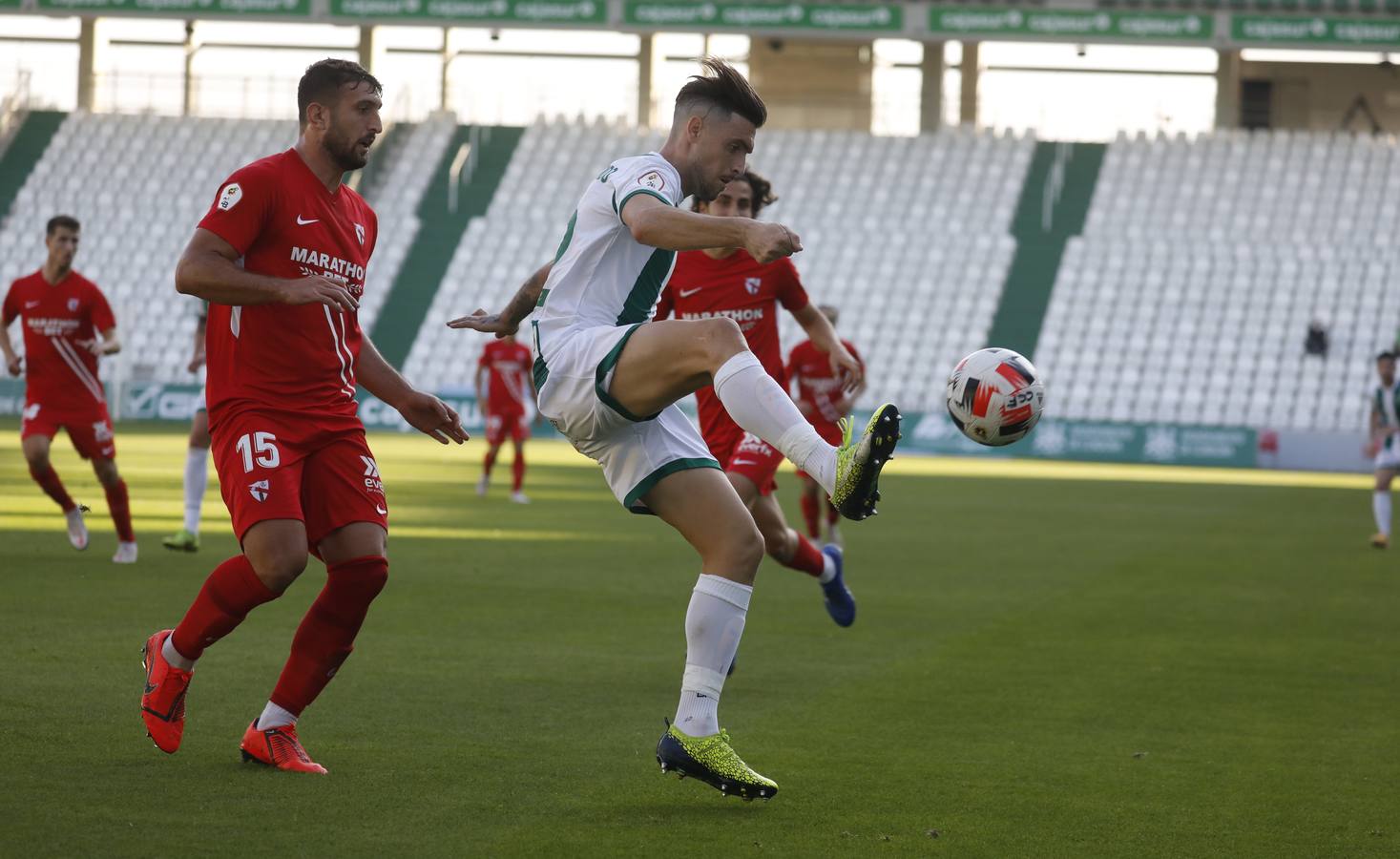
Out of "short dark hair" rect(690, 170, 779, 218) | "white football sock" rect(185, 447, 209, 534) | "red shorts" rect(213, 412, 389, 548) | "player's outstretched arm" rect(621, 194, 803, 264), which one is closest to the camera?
"player's outstretched arm" rect(621, 194, 803, 264)

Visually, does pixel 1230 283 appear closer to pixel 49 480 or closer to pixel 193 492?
pixel 193 492

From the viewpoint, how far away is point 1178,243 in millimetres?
37812

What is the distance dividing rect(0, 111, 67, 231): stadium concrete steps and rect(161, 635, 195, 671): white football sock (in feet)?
126

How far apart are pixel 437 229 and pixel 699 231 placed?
117ft

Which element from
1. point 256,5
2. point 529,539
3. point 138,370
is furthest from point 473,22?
point 529,539

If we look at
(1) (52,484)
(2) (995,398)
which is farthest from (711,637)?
(1) (52,484)

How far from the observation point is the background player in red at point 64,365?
1098 centimetres

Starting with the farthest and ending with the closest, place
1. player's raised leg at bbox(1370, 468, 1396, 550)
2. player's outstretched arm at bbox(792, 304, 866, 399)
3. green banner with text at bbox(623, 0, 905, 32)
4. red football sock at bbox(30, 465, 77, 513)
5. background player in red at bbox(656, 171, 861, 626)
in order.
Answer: green banner with text at bbox(623, 0, 905, 32)
player's raised leg at bbox(1370, 468, 1396, 550)
red football sock at bbox(30, 465, 77, 513)
background player in red at bbox(656, 171, 861, 626)
player's outstretched arm at bbox(792, 304, 866, 399)

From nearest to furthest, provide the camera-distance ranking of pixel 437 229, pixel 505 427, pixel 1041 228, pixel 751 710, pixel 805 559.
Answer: pixel 751 710, pixel 805 559, pixel 505 427, pixel 1041 228, pixel 437 229

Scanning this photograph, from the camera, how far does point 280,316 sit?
532cm

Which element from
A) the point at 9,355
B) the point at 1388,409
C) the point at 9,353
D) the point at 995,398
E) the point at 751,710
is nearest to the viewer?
the point at 995,398

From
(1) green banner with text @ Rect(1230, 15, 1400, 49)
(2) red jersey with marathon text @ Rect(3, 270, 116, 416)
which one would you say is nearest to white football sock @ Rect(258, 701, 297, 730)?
(2) red jersey with marathon text @ Rect(3, 270, 116, 416)

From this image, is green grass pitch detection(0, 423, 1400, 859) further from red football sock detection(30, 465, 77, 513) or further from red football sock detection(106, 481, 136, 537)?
red football sock detection(30, 465, 77, 513)

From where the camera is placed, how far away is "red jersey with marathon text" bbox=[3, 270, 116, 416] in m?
11.0
